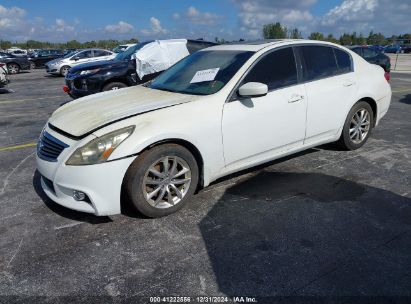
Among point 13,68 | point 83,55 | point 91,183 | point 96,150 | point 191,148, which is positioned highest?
point 83,55

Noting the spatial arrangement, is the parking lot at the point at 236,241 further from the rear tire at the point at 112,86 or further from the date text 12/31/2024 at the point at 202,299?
the rear tire at the point at 112,86

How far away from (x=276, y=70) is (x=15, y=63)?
25.4 m

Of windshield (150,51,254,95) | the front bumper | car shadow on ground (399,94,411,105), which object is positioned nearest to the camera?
the front bumper

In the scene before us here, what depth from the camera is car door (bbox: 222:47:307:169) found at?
3.75 m

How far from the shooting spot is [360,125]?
5262 millimetres

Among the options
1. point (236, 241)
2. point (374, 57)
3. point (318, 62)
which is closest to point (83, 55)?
point (374, 57)

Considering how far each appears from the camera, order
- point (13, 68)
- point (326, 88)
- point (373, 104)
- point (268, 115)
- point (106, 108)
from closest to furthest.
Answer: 1. point (106, 108)
2. point (268, 115)
3. point (326, 88)
4. point (373, 104)
5. point (13, 68)

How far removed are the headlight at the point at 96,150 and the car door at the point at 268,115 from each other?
1108 millimetres

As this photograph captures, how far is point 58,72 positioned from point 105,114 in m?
19.4

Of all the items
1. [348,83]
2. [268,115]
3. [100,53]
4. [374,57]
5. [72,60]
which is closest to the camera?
[268,115]

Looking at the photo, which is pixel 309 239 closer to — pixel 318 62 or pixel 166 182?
pixel 166 182

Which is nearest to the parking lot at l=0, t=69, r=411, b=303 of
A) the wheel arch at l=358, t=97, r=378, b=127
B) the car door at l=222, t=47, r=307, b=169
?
the car door at l=222, t=47, r=307, b=169

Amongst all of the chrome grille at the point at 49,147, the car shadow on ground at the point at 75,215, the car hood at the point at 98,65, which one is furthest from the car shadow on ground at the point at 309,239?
the car hood at the point at 98,65

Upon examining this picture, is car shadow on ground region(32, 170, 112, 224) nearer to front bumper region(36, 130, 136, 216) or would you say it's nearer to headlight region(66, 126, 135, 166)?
front bumper region(36, 130, 136, 216)
